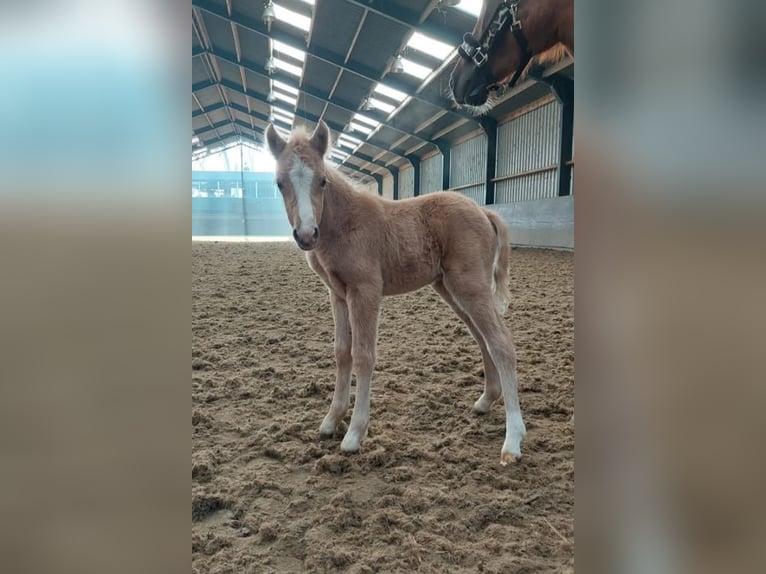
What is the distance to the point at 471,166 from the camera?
13.0 metres

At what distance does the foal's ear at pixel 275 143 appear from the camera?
180 centimetres

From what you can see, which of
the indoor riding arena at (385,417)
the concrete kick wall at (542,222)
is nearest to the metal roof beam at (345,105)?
the indoor riding arena at (385,417)

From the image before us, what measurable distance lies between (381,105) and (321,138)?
469 inches

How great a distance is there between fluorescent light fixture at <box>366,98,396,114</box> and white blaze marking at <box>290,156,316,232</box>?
1149 centimetres

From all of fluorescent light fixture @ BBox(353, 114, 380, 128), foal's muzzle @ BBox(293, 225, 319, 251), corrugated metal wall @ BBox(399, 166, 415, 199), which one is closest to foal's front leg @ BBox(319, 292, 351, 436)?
foal's muzzle @ BBox(293, 225, 319, 251)

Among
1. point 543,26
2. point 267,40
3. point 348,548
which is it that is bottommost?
point 348,548

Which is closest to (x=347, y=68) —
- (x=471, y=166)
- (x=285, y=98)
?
(x=471, y=166)

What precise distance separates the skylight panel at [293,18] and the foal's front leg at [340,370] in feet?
29.1
